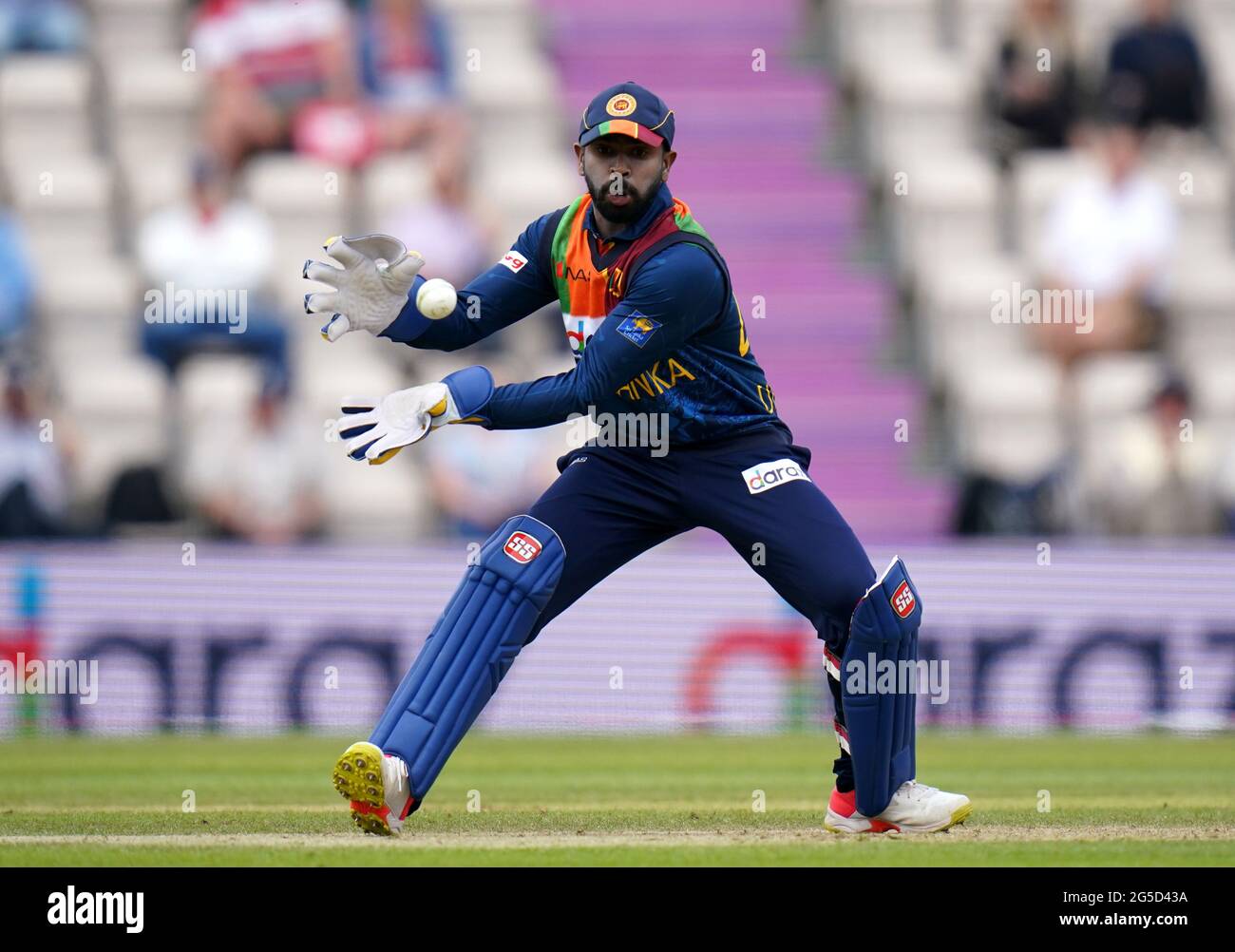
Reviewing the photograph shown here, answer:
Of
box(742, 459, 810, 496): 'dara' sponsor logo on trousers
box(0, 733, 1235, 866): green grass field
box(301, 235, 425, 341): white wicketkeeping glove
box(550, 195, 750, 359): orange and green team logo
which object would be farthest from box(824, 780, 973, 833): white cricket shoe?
box(301, 235, 425, 341): white wicketkeeping glove

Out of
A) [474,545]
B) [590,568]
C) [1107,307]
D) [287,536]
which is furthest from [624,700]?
[590,568]

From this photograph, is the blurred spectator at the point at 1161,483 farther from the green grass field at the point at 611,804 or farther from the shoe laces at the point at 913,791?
the shoe laces at the point at 913,791

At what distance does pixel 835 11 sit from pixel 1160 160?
3.29 meters

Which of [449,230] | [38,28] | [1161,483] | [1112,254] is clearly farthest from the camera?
[38,28]

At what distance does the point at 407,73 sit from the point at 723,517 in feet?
31.9

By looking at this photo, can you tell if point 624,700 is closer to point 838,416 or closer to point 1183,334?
point 838,416

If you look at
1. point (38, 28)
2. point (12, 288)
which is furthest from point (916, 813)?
point (38, 28)

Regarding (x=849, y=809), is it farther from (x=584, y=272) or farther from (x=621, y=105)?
(x=621, y=105)

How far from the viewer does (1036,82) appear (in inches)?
634

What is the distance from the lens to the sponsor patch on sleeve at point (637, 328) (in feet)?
21.5

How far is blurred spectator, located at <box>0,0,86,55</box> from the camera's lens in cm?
1652

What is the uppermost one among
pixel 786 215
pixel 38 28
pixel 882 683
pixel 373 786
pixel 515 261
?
pixel 38 28

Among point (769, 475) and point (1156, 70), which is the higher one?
point (1156, 70)

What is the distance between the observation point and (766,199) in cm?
1708
